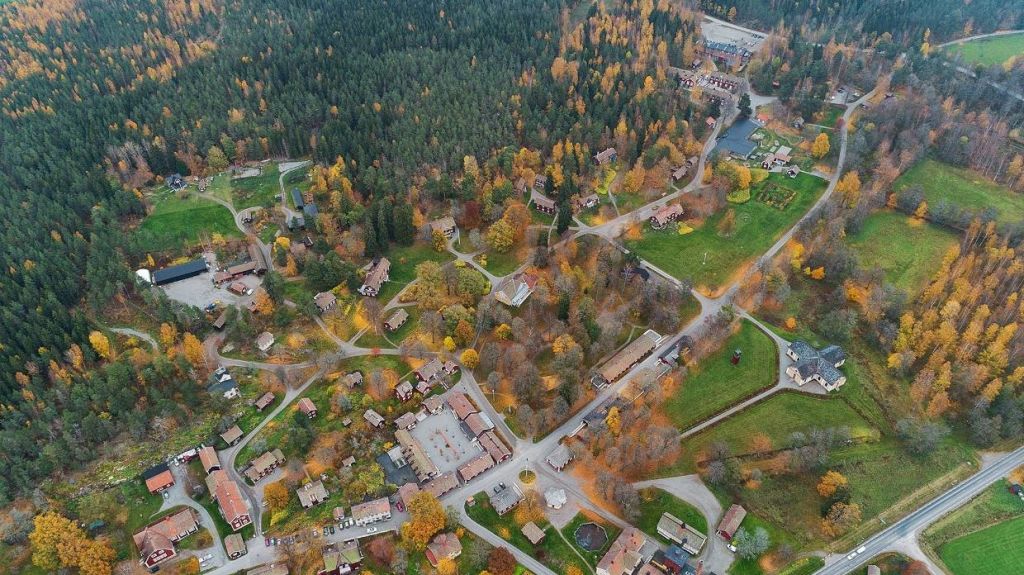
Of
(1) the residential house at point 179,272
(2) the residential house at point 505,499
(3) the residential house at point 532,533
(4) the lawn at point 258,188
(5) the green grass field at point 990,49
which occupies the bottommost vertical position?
(3) the residential house at point 532,533

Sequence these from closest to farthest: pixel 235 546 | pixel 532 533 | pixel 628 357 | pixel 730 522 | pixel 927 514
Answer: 1. pixel 235 546
2. pixel 532 533
3. pixel 730 522
4. pixel 927 514
5. pixel 628 357

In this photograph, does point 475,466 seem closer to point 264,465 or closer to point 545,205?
point 264,465

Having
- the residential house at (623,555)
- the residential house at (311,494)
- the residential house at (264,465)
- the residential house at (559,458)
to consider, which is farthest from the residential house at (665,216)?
the residential house at (264,465)

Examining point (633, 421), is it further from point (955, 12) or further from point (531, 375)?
point (955, 12)

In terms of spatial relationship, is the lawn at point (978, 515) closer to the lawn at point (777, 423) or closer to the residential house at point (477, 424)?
the lawn at point (777, 423)

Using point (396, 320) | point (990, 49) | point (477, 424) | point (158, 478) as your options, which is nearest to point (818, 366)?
point (477, 424)

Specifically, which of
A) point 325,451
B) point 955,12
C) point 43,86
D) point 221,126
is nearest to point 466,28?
point 221,126

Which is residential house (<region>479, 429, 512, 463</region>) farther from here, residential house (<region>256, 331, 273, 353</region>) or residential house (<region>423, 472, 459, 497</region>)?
residential house (<region>256, 331, 273, 353</region>)

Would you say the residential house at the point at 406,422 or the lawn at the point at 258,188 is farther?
the lawn at the point at 258,188
